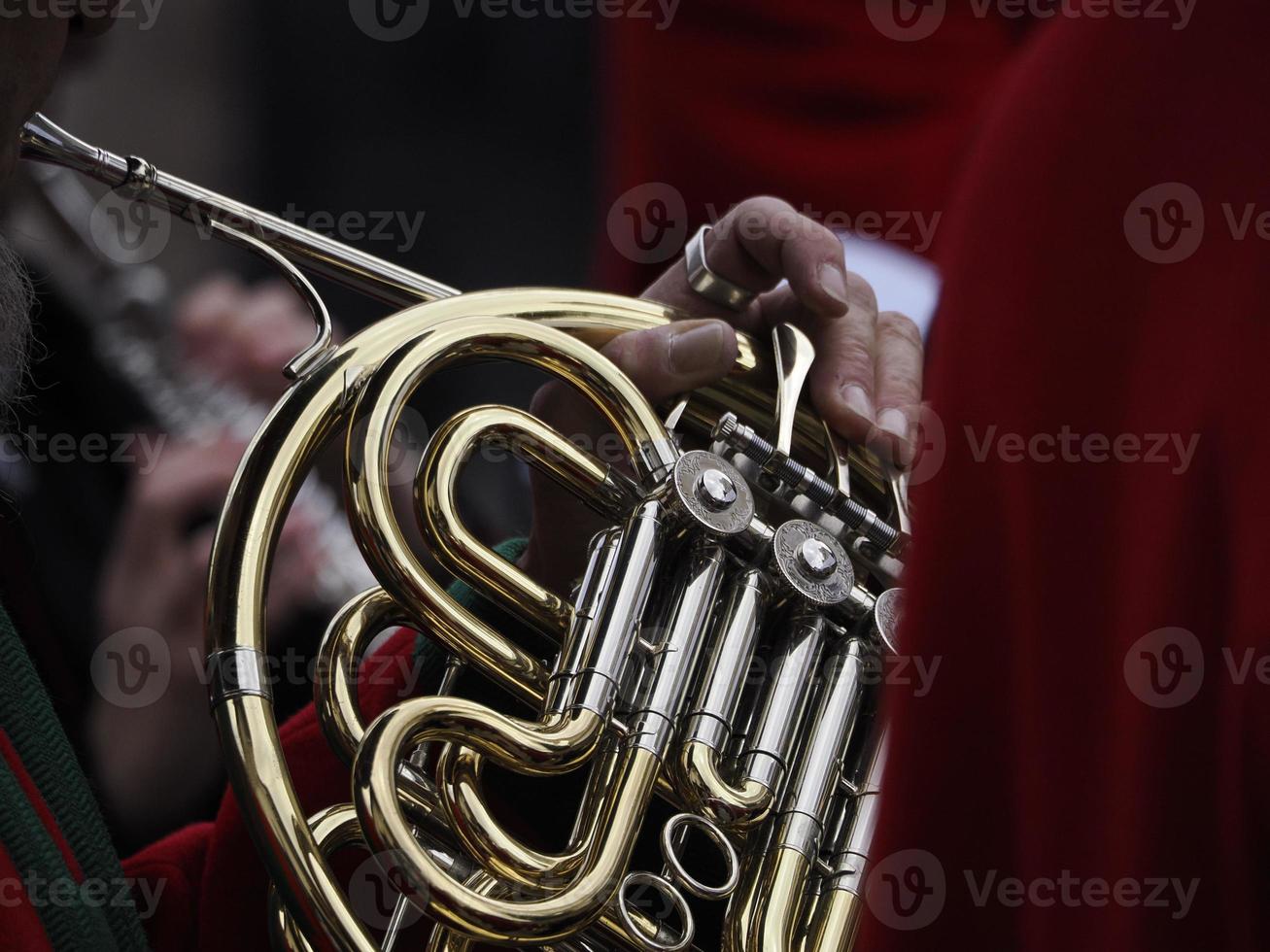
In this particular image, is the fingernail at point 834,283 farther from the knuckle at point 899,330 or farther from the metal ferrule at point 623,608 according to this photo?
the metal ferrule at point 623,608

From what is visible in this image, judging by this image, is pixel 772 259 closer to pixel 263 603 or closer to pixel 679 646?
pixel 679 646

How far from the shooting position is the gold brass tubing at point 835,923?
2.75ft

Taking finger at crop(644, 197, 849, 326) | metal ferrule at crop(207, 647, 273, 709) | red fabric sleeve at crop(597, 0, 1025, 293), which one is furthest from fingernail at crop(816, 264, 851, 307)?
red fabric sleeve at crop(597, 0, 1025, 293)

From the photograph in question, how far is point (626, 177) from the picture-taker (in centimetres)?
276

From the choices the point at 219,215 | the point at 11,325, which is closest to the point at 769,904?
the point at 219,215

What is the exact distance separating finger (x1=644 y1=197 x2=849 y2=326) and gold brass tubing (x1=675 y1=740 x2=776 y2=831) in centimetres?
36

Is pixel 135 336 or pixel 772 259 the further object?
pixel 135 336

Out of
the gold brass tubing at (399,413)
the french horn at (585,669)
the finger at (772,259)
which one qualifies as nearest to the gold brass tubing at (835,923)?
the french horn at (585,669)

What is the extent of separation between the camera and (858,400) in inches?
40.9

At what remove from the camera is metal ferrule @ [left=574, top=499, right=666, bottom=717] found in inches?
33.5

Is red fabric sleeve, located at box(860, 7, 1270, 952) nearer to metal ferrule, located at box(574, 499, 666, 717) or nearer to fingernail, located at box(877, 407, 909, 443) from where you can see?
metal ferrule, located at box(574, 499, 666, 717)

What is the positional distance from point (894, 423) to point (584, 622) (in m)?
0.31

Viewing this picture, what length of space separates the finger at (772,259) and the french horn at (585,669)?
113 millimetres

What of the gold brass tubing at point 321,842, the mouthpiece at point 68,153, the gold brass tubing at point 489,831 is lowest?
the gold brass tubing at point 321,842
